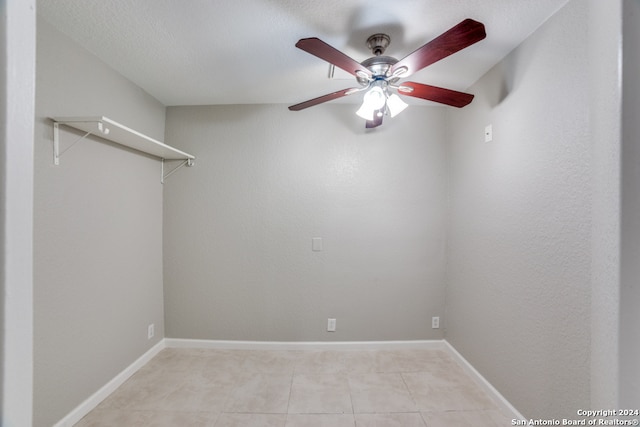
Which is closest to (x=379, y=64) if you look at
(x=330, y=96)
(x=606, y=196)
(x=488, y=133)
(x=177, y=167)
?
(x=330, y=96)

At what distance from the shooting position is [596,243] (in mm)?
1007

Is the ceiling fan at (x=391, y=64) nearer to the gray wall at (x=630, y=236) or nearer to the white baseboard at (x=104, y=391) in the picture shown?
the gray wall at (x=630, y=236)

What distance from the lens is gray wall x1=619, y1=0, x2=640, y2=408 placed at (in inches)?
33.4

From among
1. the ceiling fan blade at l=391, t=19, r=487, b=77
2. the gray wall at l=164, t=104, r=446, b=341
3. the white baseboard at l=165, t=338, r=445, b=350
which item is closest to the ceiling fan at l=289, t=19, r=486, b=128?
the ceiling fan blade at l=391, t=19, r=487, b=77

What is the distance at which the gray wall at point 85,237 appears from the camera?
1397 millimetres

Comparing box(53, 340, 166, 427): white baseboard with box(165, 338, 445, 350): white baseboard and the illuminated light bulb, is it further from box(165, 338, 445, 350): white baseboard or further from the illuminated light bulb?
the illuminated light bulb

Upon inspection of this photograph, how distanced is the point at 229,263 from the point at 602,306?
2.54m

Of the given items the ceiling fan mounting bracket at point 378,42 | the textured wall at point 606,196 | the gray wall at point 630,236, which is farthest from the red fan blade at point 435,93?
the gray wall at point 630,236

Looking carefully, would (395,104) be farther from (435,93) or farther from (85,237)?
(85,237)

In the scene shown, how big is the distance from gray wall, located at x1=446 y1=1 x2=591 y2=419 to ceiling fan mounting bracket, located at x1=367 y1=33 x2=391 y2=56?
89 cm

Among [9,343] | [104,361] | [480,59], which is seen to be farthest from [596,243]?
[104,361]

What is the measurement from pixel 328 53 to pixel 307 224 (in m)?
1.56

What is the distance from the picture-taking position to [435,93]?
5.10ft

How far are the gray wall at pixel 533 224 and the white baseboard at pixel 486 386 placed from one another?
0.05 metres
